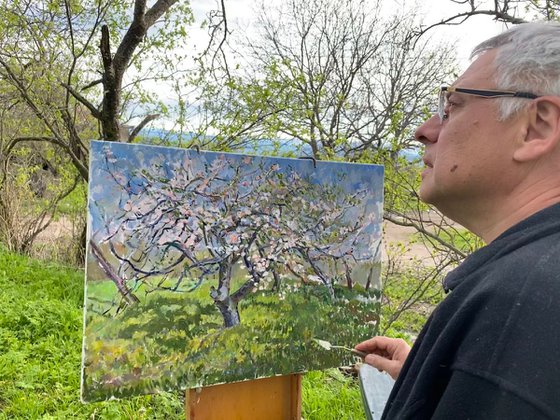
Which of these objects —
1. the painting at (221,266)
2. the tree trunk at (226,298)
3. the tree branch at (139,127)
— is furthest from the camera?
the tree branch at (139,127)

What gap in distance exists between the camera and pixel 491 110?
3.12ft

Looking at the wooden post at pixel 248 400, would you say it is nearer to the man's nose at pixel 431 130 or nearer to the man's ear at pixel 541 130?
the man's nose at pixel 431 130

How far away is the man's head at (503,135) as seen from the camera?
0.88 meters

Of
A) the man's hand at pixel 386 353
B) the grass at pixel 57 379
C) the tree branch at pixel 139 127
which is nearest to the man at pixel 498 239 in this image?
the man's hand at pixel 386 353

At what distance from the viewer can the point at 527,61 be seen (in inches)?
36.3

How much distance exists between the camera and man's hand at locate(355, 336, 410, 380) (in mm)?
1385

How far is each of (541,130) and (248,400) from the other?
62.0 inches

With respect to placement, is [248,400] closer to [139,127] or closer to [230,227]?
[230,227]

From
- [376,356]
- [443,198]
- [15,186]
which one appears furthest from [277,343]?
[15,186]

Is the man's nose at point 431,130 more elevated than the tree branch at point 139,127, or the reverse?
the tree branch at point 139,127

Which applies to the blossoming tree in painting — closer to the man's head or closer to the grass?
the man's head

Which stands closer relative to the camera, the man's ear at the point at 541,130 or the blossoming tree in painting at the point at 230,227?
the man's ear at the point at 541,130

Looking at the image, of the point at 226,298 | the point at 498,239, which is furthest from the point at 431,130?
the point at 226,298

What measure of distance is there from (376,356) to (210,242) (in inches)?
29.9
